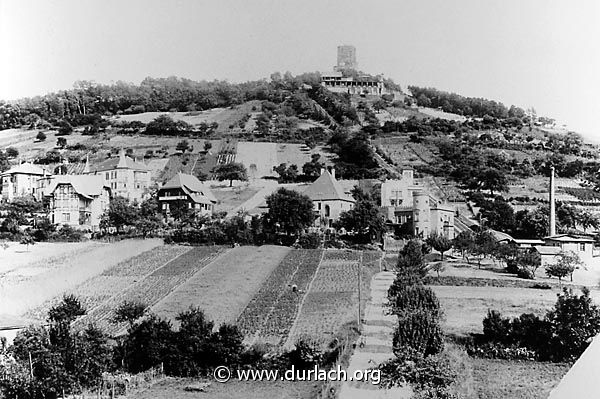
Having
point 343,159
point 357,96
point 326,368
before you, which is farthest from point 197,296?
point 357,96

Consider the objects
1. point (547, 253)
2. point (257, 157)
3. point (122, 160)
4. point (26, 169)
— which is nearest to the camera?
point (547, 253)

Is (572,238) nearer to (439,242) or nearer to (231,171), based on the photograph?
(439,242)

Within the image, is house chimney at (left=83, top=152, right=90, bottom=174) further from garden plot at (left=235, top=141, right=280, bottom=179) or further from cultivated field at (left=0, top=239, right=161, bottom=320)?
garden plot at (left=235, top=141, right=280, bottom=179)

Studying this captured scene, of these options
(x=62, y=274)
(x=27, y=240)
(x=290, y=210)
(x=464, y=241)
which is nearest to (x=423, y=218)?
(x=464, y=241)

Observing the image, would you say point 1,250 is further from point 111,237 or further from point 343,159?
point 343,159

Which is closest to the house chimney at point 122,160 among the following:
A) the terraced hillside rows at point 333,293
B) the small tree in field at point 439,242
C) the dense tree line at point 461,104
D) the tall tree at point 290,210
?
the tall tree at point 290,210

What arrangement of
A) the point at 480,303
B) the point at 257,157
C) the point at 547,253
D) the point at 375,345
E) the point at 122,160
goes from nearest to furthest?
the point at 375,345 → the point at 480,303 → the point at 547,253 → the point at 257,157 → the point at 122,160
